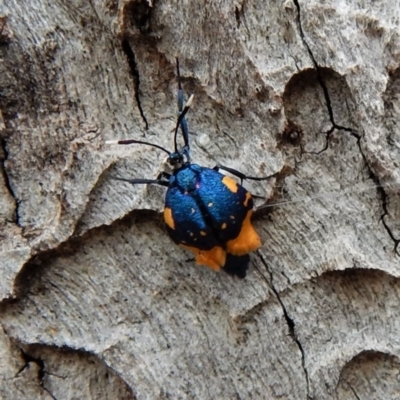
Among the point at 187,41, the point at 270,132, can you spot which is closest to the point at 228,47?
the point at 187,41

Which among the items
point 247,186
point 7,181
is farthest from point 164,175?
point 7,181

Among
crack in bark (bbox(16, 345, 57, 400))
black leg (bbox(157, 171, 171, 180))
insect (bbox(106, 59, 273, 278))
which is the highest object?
black leg (bbox(157, 171, 171, 180))

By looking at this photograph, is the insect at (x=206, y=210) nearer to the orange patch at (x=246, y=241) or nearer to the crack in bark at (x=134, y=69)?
the orange patch at (x=246, y=241)

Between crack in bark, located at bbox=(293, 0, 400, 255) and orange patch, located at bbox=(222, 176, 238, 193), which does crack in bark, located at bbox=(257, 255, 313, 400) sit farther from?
crack in bark, located at bbox=(293, 0, 400, 255)

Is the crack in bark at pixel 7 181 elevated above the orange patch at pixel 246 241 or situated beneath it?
elevated above

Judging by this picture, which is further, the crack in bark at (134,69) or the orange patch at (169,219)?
the crack in bark at (134,69)

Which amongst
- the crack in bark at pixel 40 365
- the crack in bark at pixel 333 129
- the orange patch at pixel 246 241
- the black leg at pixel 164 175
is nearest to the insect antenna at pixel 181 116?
the black leg at pixel 164 175

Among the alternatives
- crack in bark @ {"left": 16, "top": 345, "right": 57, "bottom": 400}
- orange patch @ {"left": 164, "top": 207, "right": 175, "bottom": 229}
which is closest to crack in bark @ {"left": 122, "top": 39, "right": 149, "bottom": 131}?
orange patch @ {"left": 164, "top": 207, "right": 175, "bottom": 229}

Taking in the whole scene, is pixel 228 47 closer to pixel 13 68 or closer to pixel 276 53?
pixel 276 53
